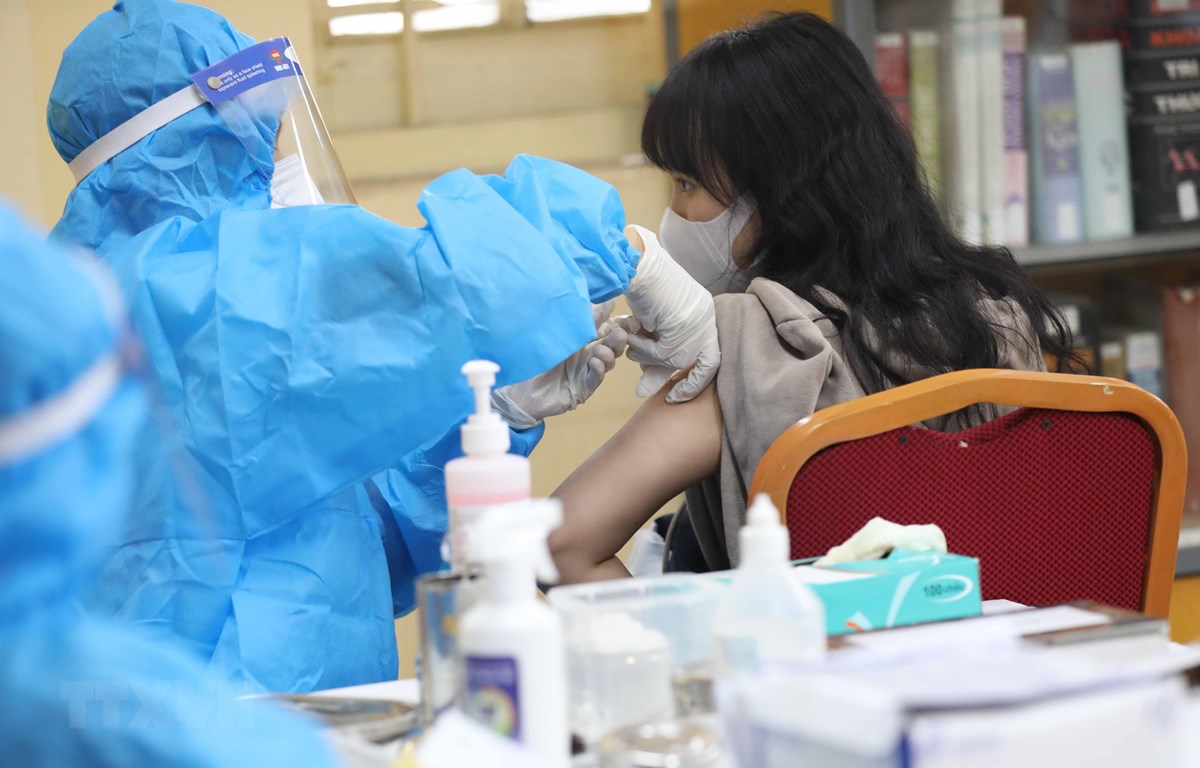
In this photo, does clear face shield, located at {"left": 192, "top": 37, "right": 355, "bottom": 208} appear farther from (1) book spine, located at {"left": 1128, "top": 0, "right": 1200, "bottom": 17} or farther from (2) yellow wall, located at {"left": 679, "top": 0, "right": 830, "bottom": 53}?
(1) book spine, located at {"left": 1128, "top": 0, "right": 1200, "bottom": 17}

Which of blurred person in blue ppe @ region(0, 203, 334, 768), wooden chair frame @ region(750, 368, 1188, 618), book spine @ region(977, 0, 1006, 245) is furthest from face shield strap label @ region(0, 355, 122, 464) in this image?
book spine @ region(977, 0, 1006, 245)

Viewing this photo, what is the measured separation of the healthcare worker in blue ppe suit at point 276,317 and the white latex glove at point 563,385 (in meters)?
0.15

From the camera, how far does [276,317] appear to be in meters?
0.96

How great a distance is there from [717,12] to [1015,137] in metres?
0.64

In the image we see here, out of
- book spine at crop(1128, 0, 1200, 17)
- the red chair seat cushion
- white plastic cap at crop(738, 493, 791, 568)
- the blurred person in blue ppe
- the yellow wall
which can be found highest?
the yellow wall

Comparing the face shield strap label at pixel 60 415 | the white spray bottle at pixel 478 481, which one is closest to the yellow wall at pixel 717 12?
the white spray bottle at pixel 478 481

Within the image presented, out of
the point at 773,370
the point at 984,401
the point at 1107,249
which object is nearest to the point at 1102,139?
the point at 1107,249

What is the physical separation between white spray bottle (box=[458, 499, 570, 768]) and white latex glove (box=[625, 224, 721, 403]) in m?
0.64

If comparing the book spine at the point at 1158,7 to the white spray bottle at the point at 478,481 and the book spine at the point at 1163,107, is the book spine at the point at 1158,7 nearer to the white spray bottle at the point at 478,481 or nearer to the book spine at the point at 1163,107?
the book spine at the point at 1163,107

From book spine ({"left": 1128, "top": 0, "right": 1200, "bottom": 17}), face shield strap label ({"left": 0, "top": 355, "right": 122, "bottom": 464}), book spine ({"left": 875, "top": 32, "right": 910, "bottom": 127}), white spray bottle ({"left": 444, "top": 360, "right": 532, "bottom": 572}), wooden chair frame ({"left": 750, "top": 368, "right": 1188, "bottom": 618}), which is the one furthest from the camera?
book spine ({"left": 1128, "top": 0, "right": 1200, "bottom": 17})

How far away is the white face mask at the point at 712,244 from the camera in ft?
4.74

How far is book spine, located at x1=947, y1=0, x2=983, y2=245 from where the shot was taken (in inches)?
87.0

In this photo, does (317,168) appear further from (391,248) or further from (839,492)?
(839,492)

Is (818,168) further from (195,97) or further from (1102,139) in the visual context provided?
(1102,139)
